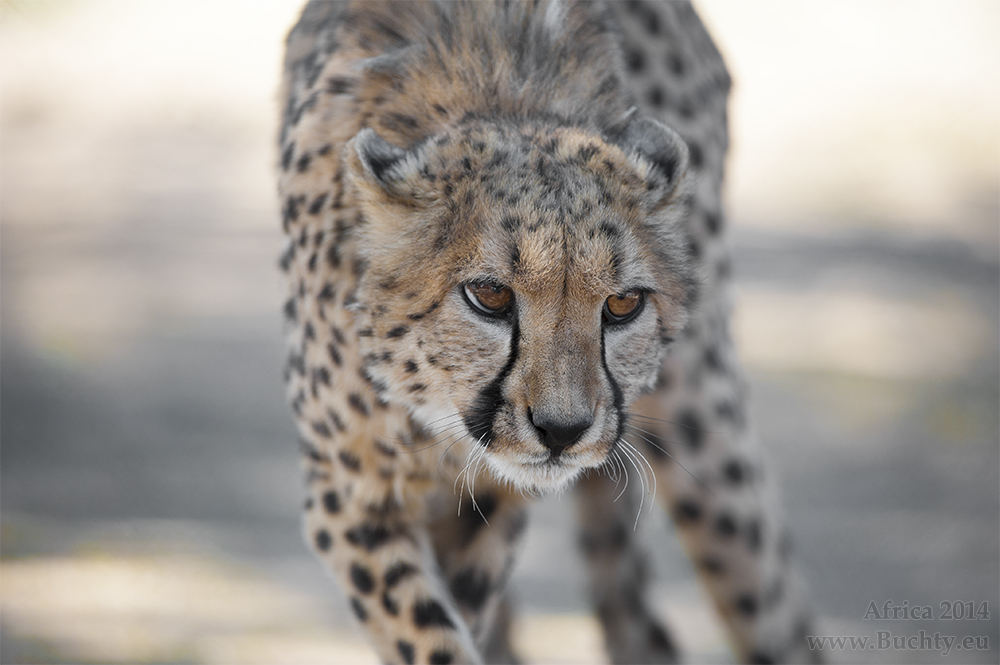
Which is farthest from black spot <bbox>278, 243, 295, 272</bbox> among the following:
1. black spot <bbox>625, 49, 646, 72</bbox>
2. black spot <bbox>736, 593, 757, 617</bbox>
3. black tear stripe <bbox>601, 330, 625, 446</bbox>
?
black spot <bbox>736, 593, 757, 617</bbox>

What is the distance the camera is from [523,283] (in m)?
1.84

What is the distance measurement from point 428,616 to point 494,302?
655mm

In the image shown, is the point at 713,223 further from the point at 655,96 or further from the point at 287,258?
the point at 287,258

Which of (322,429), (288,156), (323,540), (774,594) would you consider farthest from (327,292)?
(774,594)

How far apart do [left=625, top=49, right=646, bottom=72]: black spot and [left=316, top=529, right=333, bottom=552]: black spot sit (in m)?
1.27

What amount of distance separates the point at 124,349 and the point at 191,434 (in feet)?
2.61

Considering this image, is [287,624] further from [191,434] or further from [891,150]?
[891,150]

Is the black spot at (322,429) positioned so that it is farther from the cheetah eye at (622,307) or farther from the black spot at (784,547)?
the black spot at (784,547)

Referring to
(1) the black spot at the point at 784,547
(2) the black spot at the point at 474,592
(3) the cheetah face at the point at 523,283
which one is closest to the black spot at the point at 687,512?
(1) the black spot at the point at 784,547

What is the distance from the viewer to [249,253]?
6293 mm

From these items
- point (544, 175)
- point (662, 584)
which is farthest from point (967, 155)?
point (544, 175)

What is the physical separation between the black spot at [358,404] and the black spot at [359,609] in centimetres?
37

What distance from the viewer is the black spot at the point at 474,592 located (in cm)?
247

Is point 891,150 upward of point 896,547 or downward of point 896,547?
upward
